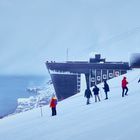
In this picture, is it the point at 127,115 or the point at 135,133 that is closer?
the point at 135,133

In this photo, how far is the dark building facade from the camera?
3255 inches

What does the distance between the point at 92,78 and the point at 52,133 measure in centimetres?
6606

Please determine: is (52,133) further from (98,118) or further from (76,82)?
(76,82)

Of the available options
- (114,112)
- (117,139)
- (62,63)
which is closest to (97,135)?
(117,139)

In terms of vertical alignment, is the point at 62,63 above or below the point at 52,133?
above

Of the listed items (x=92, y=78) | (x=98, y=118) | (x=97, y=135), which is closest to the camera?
(x=97, y=135)

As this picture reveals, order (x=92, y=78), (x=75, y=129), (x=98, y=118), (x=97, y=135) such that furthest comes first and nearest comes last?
(x=92, y=78) → (x=98, y=118) → (x=75, y=129) → (x=97, y=135)

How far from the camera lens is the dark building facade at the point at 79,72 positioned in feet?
271

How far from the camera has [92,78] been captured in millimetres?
82000

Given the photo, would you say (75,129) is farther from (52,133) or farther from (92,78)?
(92,78)

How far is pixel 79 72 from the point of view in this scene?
275 ft

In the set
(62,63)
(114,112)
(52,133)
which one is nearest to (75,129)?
(52,133)

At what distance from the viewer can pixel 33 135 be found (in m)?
16.5

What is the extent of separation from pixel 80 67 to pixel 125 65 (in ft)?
26.1
